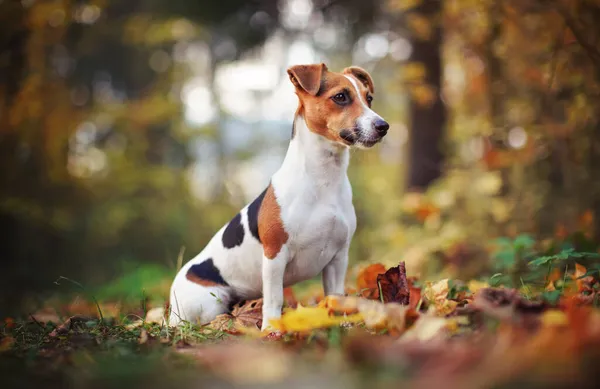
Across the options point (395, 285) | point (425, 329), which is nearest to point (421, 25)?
point (395, 285)

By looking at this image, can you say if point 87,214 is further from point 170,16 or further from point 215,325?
point 215,325

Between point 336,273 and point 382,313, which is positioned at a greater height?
point 382,313

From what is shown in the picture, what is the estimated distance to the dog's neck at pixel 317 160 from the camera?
3.48m

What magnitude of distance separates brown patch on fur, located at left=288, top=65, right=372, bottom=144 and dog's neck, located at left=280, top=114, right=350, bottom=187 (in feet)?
0.18

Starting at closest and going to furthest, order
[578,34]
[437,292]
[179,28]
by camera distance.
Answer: [437,292] → [578,34] → [179,28]

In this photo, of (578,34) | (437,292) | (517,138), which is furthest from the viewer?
(517,138)

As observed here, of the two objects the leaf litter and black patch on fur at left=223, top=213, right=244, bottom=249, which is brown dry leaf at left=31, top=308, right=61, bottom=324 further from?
black patch on fur at left=223, top=213, right=244, bottom=249

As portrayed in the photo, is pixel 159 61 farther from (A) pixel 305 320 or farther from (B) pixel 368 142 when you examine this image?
(A) pixel 305 320

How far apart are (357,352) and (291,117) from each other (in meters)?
4.11

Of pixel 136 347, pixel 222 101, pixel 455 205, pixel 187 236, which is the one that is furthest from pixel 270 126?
pixel 136 347

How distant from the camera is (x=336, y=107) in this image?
3.47 meters

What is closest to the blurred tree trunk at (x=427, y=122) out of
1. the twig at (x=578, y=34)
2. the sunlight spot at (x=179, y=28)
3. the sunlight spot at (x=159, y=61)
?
the twig at (x=578, y=34)

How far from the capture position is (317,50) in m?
11.0

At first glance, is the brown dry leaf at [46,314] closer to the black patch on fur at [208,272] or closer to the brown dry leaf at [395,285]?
the black patch on fur at [208,272]
